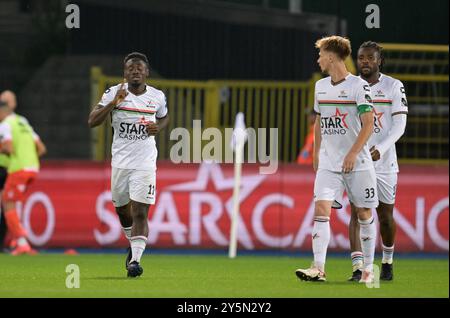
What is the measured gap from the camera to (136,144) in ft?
39.3

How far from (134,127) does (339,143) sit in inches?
75.7

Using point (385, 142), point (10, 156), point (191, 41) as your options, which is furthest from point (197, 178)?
point (385, 142)

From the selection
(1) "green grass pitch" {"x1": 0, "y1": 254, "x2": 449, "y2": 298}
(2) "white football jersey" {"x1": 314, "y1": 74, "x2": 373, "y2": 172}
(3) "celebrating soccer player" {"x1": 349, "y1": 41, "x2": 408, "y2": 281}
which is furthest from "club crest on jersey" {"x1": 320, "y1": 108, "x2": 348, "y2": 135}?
(1) "green grass pitch" {"x1": 0, "y1": 254, "x2": 449, "y2": 298}

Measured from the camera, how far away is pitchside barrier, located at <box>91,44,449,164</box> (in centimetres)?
2009

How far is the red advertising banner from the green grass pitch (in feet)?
3.66

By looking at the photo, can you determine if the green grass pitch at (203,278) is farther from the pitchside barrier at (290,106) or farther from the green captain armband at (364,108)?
the pitchside barrier at (290,106)

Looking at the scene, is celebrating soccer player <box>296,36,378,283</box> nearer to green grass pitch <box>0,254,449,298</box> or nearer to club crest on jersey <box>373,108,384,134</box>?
green grass pitch <box>0,254,449,298</box>

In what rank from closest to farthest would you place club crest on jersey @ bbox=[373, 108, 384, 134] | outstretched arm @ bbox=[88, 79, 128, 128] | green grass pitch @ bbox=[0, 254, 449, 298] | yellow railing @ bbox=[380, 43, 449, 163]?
1. green grass pitch @ bbox=[0, 254, 449, 298]
2. outstretched arm @ bbox=[88, 79, 128, 128]
3. club crest on jersey @ bbox=[373, 108, 384, 134]
4. yellow railing @ bbox=[380, 43, 449, 163]

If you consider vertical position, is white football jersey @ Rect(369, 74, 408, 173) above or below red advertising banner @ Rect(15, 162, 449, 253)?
above

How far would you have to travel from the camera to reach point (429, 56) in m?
20.5

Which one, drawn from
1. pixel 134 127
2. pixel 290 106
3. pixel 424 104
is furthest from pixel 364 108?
pixel 424 104

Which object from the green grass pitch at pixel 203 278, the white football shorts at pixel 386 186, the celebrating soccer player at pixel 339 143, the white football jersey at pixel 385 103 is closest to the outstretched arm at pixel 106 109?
the green grass pitch at pixel 203 278

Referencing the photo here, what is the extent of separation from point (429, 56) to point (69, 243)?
20.7 ft

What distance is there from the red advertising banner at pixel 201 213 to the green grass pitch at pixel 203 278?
112 cm
